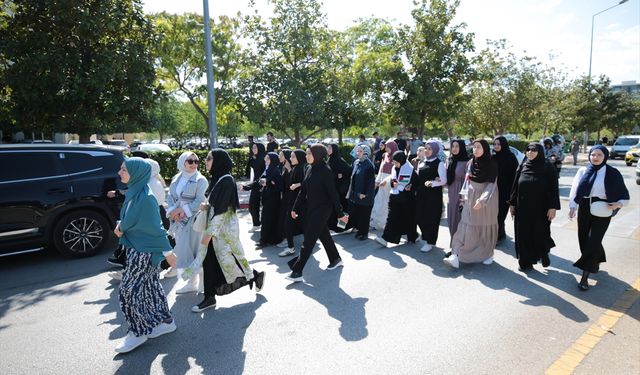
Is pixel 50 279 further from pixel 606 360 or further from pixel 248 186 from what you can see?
pixel 606 360

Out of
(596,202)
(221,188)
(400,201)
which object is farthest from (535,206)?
(221,188)

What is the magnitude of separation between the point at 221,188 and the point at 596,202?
15.4 feet

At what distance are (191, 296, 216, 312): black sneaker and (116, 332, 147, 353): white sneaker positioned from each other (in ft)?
2.59

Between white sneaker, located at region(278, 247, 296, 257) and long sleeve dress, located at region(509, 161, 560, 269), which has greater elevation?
long sleeve dress, located at region(509, 161, 560, 269)

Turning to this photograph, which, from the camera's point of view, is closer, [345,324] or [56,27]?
[345,324]

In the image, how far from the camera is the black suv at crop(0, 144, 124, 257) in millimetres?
6074

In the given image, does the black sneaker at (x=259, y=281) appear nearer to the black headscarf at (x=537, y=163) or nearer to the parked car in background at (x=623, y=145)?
the black headscarf at (x=537, y=163)

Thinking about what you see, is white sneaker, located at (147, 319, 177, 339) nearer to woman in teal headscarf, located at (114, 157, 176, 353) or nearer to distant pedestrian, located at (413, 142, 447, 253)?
woman in teal headscarf, located at (114, 157, 176, 353)

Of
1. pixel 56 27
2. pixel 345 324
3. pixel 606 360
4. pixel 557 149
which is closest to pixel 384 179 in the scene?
pixel 345 324

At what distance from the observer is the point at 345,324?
430 centimetres

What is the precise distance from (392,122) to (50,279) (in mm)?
16284

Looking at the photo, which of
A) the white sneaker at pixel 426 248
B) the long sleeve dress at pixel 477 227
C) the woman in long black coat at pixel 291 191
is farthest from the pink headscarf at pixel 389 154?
the long sleeve dress at pixel 477 227

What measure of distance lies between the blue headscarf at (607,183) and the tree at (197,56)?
44.0 ft

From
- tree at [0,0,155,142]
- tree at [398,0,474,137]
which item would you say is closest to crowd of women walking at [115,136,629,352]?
tree at [0,0,155,142]
